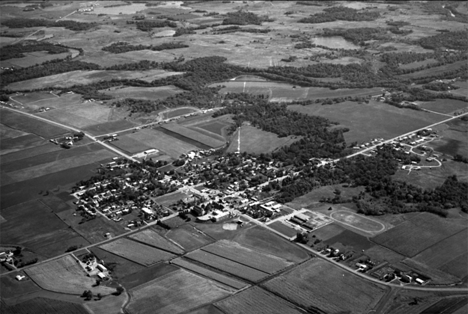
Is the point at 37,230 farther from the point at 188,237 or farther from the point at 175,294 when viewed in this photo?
the point at 175,294

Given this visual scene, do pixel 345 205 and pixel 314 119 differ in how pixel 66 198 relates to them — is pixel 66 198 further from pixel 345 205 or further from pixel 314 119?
pixel 314 119

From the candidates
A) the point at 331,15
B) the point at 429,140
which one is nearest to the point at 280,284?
the point at 429,140

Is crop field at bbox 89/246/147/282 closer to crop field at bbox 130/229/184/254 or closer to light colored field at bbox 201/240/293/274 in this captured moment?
crop field at bbox 130/229/184/254

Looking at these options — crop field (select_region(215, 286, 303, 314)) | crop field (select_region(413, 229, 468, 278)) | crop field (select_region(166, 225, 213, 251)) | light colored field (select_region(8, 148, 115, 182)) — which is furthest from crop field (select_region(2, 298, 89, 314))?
crop field (select_region(413, 229, 468, 278))

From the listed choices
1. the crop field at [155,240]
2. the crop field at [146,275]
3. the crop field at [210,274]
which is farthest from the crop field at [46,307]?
the crop field at [155,240]

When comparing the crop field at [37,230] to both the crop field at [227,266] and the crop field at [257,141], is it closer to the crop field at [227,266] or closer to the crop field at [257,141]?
the crop field at [227,266]

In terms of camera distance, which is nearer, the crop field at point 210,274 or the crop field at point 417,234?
the crop field at point 210,274

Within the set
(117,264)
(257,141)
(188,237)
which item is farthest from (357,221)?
(257,141)
